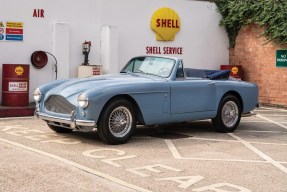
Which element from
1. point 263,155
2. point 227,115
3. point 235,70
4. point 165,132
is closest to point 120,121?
point 165,132

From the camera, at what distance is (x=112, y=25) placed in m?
13.8

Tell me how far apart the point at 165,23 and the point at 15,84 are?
17.9ft

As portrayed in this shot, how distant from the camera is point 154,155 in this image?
21.9ft

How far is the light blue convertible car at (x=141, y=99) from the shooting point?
23.4 feet

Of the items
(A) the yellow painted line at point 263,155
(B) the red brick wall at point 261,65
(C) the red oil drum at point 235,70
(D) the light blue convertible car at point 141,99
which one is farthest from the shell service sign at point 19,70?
(B) the red brick wall at point 261,65

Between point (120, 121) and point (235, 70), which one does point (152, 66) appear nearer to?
point (120, 121)

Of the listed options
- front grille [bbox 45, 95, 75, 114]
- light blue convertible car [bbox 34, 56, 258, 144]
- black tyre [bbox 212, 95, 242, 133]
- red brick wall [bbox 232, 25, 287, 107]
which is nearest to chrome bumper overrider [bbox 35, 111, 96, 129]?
light blue convertible car [bbox 34, 56, 258, 144]

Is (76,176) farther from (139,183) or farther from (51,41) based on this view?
(51,41)

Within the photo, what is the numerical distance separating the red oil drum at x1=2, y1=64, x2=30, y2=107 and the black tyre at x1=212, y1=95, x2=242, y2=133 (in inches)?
186

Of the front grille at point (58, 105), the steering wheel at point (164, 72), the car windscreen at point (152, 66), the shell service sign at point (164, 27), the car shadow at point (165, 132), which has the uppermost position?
the shell service sign at point (164, 27)

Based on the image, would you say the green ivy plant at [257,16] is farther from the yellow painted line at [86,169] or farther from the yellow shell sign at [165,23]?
the yellow painted line at [86,169]

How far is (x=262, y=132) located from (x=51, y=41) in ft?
20.4

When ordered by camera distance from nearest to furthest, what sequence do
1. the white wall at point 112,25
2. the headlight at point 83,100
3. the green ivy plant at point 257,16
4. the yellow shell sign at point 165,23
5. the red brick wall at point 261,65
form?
1. the headlight at point 83,100
2. the white wall at point 112,25
3. the green ivy plant at point 257,16
4. the red brick wall at point 261,65
5. the yellow shell sign at point 165,23

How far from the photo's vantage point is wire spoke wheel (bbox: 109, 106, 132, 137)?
7.30m
